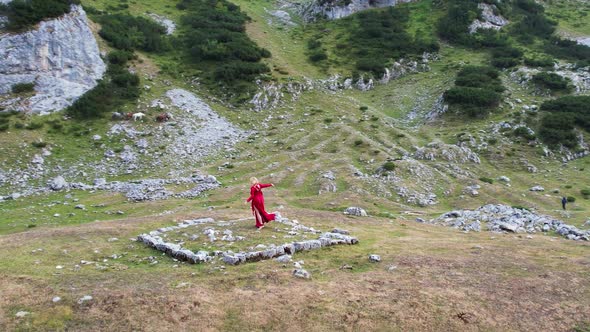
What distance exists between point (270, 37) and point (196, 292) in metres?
70.2

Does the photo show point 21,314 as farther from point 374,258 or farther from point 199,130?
point 199,130

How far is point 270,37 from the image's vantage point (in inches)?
3142

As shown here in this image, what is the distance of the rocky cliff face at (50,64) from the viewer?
153ft

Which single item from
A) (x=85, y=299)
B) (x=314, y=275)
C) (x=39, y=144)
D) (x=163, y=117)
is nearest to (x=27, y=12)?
(x=39, y=144)

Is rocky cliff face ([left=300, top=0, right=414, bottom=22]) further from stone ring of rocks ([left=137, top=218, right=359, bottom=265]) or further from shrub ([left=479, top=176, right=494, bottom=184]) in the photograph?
stone ring of rocks ([left=137, top=218, right=359, bottom=265])

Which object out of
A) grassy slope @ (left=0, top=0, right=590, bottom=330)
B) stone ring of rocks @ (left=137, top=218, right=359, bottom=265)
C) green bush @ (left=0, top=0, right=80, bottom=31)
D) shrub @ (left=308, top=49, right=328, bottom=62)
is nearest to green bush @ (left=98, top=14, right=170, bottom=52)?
green bush @ (left=0, top=0, right=80, bottom=31)

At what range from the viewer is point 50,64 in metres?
49.4

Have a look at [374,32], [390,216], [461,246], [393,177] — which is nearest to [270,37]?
[374,32]

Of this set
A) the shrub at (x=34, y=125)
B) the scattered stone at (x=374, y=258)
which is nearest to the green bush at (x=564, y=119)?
the scattered stone at (x=374, y=258)

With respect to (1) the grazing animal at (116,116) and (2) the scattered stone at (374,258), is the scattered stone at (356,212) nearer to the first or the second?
(2) the scattered stone at (374,258)

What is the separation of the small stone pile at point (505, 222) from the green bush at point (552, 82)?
113 feet

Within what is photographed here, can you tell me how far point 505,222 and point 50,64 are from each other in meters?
48.0

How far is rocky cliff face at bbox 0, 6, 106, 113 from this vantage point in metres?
46.8

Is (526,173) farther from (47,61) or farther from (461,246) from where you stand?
(47,61)
